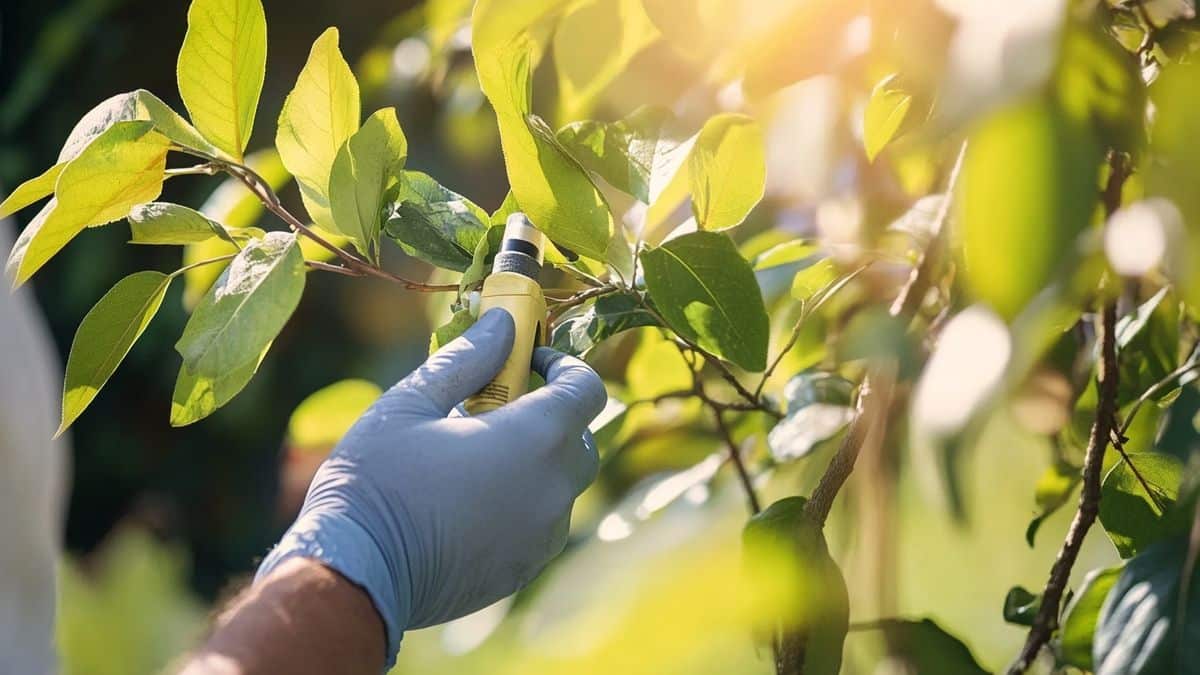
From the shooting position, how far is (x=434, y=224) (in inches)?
23.4

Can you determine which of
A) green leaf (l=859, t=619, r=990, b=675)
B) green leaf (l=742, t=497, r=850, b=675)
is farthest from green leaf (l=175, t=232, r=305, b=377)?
green leaf (l=859, t=619, r=990, b=675)

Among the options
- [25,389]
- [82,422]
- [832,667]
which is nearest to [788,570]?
[832,667]

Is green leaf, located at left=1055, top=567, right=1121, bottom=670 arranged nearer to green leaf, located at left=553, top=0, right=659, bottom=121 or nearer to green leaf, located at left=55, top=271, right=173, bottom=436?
green leaf, located at left=553, top=0, right=659, bottom=121

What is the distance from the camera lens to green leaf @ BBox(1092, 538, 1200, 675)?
37 centimetres

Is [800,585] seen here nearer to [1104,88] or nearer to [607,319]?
[607,319]

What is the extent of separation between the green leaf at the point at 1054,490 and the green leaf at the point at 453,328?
0.38m

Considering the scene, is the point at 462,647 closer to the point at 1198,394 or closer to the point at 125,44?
the point at 1198,394

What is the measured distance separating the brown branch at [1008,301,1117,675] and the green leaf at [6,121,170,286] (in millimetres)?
469

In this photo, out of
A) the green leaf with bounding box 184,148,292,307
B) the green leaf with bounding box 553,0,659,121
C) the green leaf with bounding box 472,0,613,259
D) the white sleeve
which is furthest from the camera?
the white sleeve

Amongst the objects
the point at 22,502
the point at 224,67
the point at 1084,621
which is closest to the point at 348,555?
the point at 224,67

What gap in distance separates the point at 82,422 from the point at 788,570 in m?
3.69

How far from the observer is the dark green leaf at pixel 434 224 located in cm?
58

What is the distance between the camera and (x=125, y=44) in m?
3.33

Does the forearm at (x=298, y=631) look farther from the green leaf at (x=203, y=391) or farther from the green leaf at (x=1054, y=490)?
the green leaf at (x=1054, y=490)
